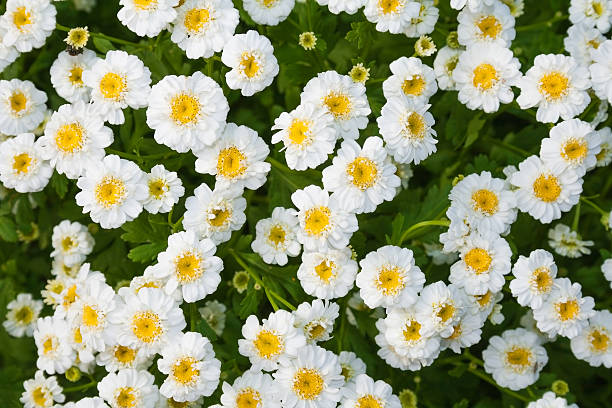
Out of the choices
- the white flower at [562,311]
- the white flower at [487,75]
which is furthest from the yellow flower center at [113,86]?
the white flower at [562,311]

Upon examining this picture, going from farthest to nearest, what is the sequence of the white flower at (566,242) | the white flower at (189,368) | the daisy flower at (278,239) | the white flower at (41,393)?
1. the white flower at (566,242)
2. the white flower at (41,393)
3. the daisy flower at (278,239)
4. the white flower at (189,368)

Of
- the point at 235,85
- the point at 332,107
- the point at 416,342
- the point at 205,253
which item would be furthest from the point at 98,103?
the point at 416,342

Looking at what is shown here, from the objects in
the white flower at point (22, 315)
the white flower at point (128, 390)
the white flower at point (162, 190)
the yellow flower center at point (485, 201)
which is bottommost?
the white flower at point (22, 315)

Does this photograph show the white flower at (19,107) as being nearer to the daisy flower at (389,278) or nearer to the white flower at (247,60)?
the white flower at (247,60)

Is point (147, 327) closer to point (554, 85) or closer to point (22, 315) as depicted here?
point (22, 315)

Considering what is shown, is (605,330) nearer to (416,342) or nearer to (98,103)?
(416,342)

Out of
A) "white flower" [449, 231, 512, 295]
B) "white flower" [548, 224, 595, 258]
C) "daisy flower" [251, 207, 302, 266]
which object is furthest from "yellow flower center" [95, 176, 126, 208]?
"white flower" [548, 224, 595, 258]

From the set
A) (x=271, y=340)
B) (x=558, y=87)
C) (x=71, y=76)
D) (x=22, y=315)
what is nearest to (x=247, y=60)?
(x=71, y=76)

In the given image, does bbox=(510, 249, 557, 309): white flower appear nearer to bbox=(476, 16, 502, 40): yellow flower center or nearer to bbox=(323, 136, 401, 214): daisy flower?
bbox=(323, 136, 401, 214): daisy flower
